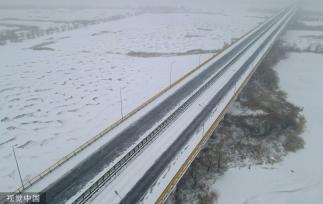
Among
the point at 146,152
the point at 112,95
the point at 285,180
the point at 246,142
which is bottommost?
the point at 285,180

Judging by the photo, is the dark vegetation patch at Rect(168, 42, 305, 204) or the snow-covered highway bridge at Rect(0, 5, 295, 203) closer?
the snow-covered highway bridge at Rect(0, 5, 295, 203)

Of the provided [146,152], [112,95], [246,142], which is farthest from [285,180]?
[112,95]

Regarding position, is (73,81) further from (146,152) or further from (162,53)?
(146,152)

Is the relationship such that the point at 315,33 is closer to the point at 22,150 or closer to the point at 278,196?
the point at 278,196

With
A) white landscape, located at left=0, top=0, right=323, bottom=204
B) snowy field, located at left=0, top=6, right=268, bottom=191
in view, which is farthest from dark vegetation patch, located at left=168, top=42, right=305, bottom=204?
snowy field, located at left=0, top=6, right=268, bottom=191

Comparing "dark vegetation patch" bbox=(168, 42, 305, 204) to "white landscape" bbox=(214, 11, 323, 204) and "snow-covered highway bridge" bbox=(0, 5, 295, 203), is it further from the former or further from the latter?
"snow-covered highway bridge" bbox=(0, 5, 295, 203)

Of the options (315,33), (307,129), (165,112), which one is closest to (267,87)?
(307,129)

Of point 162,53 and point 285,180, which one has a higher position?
point 162,53
